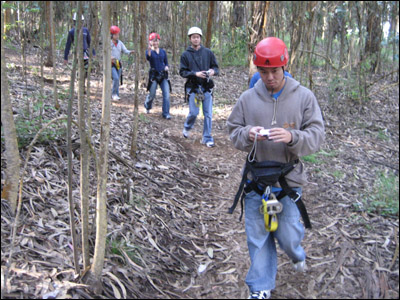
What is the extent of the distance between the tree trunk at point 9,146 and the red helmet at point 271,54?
1895 millimetres

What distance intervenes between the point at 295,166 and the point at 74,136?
3196 mm

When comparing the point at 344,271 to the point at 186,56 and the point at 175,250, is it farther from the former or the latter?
the point at 186,56

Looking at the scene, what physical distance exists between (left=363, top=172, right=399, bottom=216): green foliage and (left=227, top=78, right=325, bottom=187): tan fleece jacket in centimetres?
218

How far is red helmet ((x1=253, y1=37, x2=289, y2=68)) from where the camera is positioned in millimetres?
3158

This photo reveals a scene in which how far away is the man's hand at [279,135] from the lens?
9.98ft

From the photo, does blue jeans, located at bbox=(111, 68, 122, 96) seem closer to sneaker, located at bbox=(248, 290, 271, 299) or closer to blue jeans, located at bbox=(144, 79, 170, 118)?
blue jeans, located at bbox=(144, 79, 170, 118)

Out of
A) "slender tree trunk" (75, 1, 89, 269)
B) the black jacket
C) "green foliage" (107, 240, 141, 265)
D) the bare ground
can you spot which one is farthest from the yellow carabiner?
the black jacket

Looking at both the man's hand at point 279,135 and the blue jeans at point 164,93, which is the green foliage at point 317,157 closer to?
the blue jeans at point 164,93

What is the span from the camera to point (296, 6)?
8914mm

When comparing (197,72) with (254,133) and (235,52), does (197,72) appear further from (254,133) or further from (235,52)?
(235,52)

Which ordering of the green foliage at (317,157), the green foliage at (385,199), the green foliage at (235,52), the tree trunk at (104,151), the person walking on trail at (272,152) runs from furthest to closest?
the green foliage at (235,52) → the green foliage at (317,157) → the green foliage at (385,199) → the person walking on trail at (272,152) → the tree trunk at (104,151)

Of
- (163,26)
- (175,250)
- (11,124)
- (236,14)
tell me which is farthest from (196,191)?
(236,14)

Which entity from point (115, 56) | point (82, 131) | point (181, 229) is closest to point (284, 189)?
point (82, 131)

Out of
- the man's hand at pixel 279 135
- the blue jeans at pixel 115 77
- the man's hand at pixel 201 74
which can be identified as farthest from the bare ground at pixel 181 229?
the blue jeans at pixel 115 77
